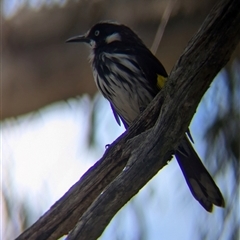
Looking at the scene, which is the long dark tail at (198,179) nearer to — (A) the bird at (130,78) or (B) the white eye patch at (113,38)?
(A) the bird at (130,78)

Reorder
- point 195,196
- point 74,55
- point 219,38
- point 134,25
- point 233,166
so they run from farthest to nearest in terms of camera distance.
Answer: point 74,55 < point 134,25 < point 195,196 < point 233,166 < point 219,38

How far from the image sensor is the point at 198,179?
2846 mm

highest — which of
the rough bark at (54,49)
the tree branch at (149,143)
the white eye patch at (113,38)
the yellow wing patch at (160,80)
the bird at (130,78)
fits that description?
the rough bark at (54,49)

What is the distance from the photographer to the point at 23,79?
3637 mm

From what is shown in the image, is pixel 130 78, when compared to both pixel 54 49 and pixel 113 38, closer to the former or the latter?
pixel 113 38

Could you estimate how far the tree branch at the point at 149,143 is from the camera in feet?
6.61

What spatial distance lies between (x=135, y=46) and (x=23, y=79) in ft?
2.34

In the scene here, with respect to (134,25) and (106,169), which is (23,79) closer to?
(134,25)

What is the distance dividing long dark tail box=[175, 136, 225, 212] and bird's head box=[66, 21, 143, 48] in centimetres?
47

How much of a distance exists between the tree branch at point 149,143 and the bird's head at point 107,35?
0.77 meters

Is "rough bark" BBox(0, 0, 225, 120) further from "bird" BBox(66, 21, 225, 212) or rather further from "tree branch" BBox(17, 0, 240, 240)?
"tree branch" BBox(17, 0, 240, 240)

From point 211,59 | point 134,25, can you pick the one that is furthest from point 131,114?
point 211,59

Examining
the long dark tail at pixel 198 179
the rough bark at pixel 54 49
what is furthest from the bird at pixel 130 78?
the rough bark at pixel 54 49

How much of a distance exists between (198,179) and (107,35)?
727 millimetres
